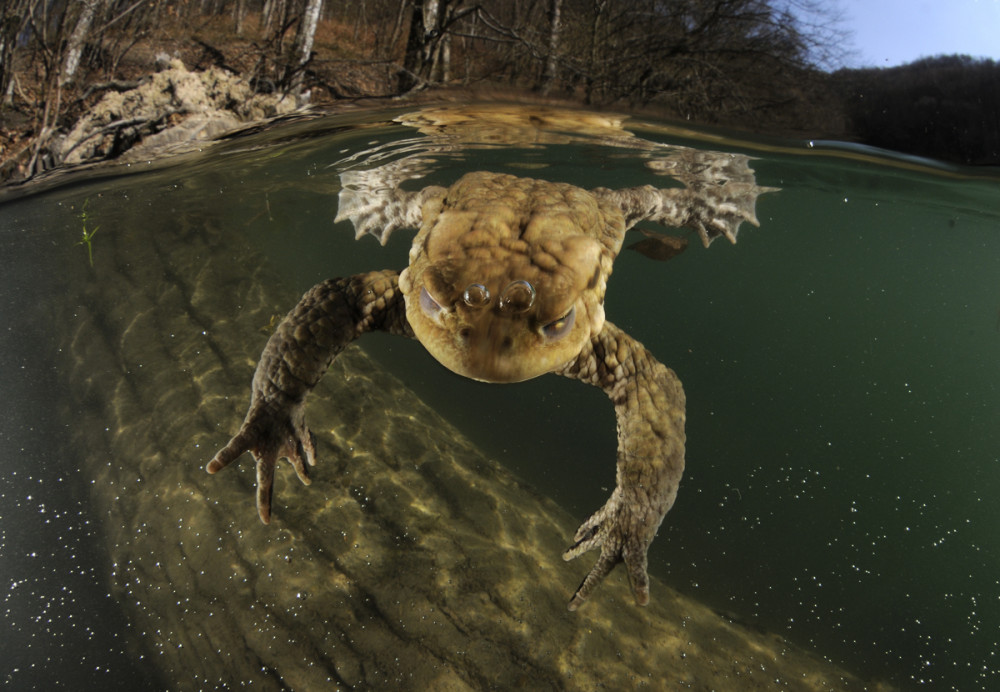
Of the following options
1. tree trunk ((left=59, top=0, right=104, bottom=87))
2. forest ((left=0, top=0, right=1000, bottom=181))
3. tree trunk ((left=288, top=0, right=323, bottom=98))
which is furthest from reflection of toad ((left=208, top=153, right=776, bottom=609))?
tree trunk ((left=59, top=0, right=104, bottom=87))

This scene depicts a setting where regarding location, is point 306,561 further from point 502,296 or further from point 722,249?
point 722,249

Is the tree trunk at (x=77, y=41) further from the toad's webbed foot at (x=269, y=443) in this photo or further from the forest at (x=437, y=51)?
the toad's webbed foot at (x=269, y=443)

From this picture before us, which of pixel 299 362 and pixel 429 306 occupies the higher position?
pixel 429 306

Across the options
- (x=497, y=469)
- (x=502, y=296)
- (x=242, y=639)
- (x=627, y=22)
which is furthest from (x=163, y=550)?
(x=627, y=22)

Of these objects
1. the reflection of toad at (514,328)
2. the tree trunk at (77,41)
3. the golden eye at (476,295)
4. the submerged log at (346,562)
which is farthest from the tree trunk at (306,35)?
the submerged log at (346,562)

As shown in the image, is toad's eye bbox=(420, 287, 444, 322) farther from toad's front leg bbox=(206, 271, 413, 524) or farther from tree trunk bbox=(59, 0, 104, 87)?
tree trunk bbox=(59, 0, 104, 87)

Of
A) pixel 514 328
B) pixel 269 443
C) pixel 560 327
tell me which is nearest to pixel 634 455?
pixel 560 327

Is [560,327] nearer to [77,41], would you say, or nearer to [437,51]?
[437,51]

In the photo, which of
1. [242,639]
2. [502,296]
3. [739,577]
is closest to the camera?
[502,296]
